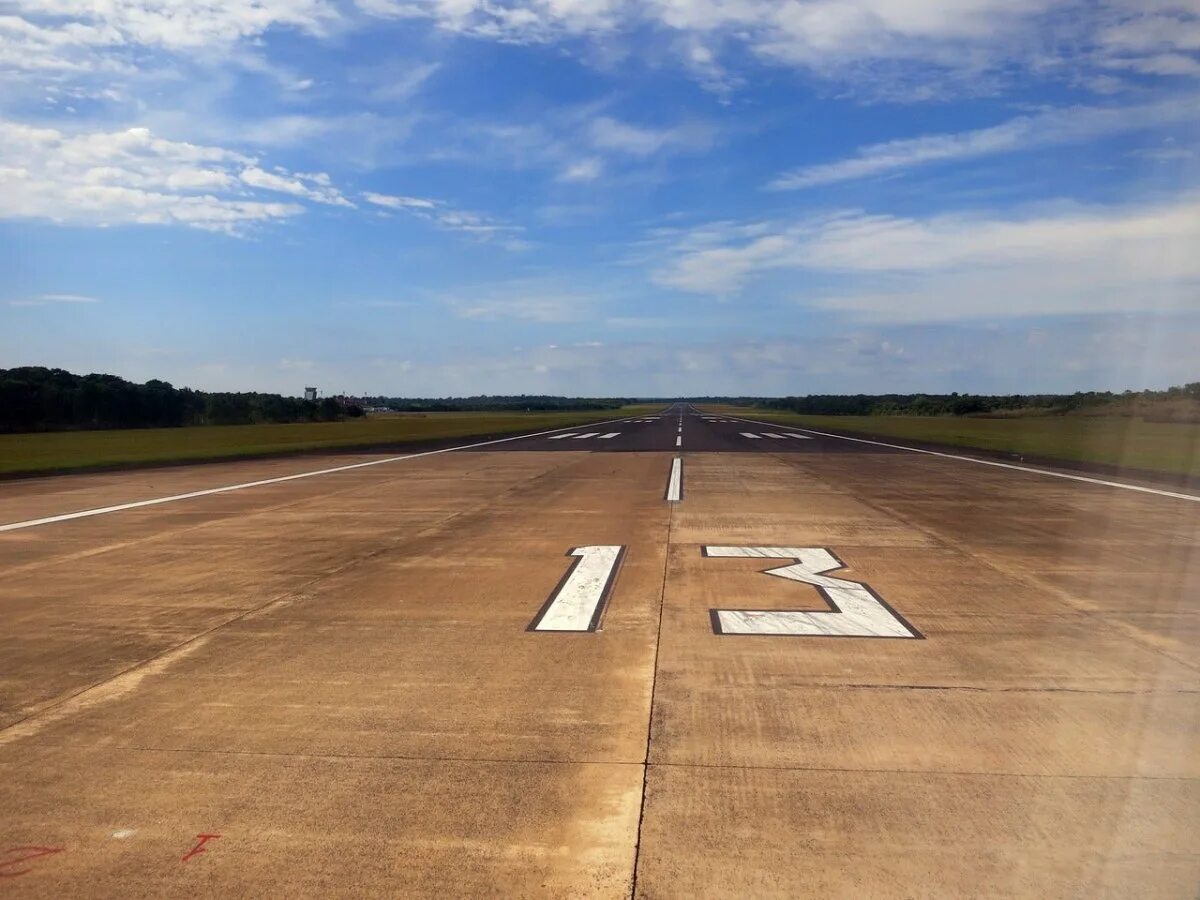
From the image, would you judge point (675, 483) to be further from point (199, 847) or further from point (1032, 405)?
point (1032, 405)

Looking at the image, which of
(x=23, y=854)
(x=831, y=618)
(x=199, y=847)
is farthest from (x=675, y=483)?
(x=23, y=854)

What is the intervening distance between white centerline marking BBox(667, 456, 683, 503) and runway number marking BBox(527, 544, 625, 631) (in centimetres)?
541

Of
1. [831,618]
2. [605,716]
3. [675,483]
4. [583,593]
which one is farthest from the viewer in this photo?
[675,483]

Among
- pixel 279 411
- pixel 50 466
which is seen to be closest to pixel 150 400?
pixel 279 411

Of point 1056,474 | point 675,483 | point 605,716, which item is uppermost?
point 1056,474

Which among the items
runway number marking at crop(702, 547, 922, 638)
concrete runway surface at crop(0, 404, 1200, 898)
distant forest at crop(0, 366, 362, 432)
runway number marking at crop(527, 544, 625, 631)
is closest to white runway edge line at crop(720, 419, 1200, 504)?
concrete runway surface at crop(0, 404, 1200, 898)

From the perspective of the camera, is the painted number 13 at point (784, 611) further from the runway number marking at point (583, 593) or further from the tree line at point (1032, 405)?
the tree line at point (1032, 405)

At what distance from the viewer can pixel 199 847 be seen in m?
3.72

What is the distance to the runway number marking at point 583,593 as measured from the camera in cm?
720

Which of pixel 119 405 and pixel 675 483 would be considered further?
pixel 119 405

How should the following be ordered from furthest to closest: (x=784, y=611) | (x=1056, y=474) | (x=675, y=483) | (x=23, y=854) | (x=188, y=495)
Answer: (x=1056, y=474) < (x=675, y=483) < (x=188, y=495) < (x=784, y=611) < (x=23, y=854)

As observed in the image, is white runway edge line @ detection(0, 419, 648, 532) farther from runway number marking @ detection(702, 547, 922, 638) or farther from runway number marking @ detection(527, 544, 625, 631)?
runway number marking @ detection(702, 547, 922, 638)

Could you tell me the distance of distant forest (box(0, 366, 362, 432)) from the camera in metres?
58.0

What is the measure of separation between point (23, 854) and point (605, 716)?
114 inches
